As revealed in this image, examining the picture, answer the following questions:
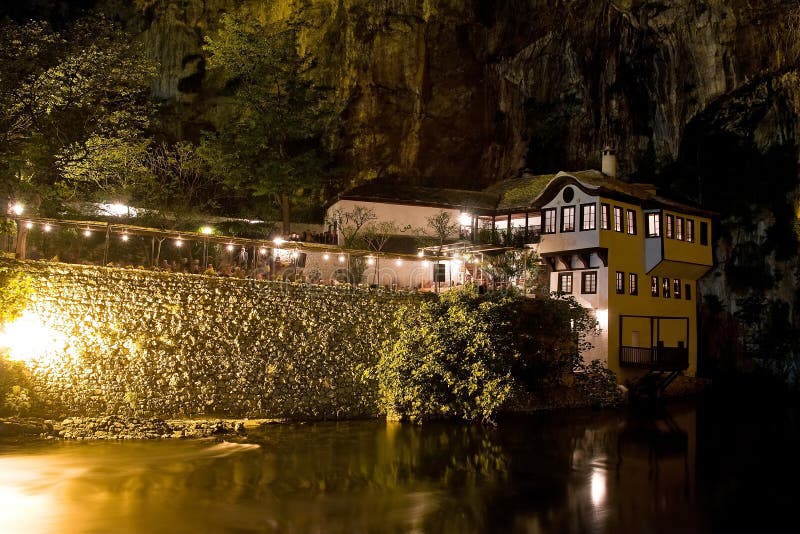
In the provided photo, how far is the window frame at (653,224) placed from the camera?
27.6 metres

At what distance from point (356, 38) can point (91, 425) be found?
25.7 metres

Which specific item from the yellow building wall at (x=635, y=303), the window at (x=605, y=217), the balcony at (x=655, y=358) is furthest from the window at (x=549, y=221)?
the balcony at (x=655, y=358)

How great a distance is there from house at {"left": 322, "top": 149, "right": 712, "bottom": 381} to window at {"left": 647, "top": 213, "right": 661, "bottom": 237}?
4cm

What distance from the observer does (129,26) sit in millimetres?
38000

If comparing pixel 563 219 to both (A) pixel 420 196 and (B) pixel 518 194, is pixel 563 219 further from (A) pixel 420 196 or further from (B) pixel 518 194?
(A) pixel 420 196

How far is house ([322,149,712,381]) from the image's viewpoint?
26.2 m

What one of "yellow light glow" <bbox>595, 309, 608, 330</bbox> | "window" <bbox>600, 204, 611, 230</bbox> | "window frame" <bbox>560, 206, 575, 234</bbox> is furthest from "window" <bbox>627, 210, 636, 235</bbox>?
"yellow light glow" <bbox>595, 309, 608, 330</bbox>

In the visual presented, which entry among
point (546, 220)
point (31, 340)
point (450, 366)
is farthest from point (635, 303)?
point (31, 340)

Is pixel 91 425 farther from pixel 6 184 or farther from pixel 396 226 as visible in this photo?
pixel 396 226

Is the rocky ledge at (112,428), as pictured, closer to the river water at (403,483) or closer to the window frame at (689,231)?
the river water at (403,483)

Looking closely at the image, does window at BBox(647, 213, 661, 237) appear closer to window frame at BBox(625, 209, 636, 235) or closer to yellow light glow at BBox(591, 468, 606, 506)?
window frame at BBox(625, 209, 636, 235)

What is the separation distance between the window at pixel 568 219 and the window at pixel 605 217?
46.0 inches

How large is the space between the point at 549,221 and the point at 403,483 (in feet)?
52.6

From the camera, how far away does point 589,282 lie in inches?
1049
